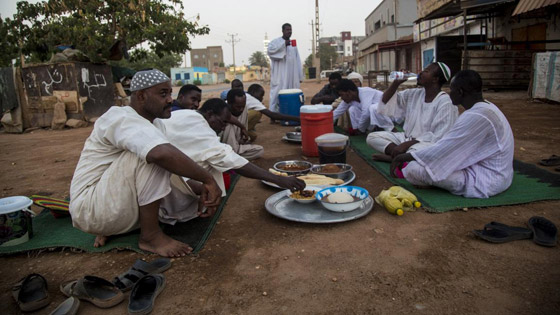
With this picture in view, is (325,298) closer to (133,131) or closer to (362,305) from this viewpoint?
(362,305)

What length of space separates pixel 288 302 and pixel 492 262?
1.16 m

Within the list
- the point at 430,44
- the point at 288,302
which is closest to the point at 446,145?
the point at 288,302

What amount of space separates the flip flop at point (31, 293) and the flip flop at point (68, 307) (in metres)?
0.11

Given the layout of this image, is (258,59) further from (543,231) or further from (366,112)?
(543,231)

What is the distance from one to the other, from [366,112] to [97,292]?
14.4ft

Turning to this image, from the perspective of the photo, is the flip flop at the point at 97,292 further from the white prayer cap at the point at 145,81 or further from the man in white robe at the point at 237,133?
the man in white robe at the point at 237,133

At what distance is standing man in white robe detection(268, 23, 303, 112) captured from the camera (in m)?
7.88

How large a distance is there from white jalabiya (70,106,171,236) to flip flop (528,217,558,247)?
2.24m

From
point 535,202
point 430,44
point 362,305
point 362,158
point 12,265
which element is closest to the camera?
point 362,305

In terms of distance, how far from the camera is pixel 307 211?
2.92m

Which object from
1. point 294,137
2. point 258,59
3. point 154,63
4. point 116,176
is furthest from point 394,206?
point 258,59

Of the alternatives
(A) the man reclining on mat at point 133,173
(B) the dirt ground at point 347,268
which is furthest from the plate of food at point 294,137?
(A) the man reclining on mat at point 133,173

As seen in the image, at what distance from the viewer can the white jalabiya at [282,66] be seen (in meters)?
7.89

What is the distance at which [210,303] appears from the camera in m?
1.90
